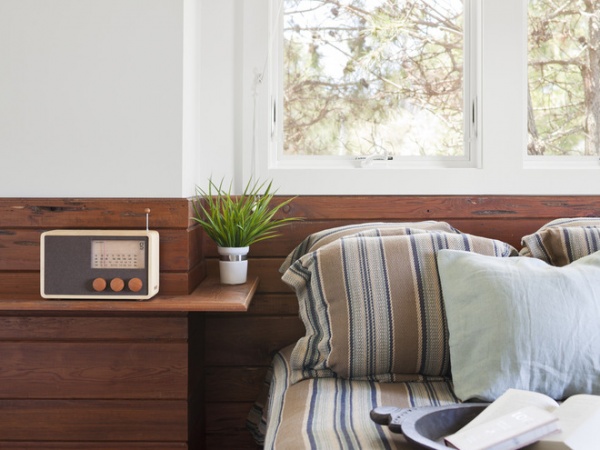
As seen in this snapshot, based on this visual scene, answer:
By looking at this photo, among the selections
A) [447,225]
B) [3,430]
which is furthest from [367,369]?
[3,430]

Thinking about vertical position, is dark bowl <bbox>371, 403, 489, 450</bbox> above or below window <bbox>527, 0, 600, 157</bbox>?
below

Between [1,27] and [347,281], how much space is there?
112cm

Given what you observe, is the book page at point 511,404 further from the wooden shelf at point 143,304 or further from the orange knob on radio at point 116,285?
the orange knob on radio at point 116,285

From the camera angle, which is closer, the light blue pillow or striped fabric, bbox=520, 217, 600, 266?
the light blue pillow

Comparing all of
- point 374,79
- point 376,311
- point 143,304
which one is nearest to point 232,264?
point 143,304

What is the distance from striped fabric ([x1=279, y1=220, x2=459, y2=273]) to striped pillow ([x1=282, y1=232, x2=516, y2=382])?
0.11 meters

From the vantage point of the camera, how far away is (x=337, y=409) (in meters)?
1.40

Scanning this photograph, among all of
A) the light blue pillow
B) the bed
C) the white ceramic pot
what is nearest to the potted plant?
the white ceramic pot

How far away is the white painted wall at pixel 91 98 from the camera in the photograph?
1.79 meters

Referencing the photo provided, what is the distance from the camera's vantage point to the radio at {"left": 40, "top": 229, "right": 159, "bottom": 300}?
1.69 metres

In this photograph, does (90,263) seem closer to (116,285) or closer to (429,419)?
(116,285)

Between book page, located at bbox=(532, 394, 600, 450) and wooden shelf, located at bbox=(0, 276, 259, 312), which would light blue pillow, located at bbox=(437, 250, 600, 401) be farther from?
wooden shelf, located at bbox=(0, 276, 259, 312)

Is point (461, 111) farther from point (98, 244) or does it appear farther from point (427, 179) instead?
point (98, 244)

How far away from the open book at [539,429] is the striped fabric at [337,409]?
168 millimetres
